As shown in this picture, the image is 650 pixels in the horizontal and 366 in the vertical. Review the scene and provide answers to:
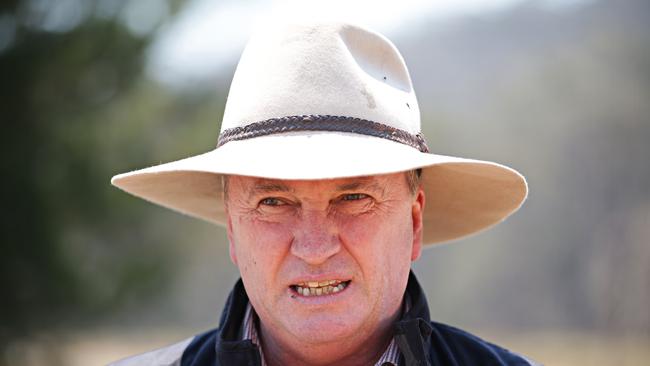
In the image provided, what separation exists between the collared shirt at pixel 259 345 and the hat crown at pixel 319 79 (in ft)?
2.02

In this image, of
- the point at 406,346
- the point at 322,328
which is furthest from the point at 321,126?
the point at 406,346

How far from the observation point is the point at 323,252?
6.54ft

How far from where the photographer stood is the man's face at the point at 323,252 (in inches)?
80.0

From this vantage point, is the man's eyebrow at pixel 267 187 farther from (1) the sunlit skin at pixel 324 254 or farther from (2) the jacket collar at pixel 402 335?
(2) the jacket collar at pixel 402 335

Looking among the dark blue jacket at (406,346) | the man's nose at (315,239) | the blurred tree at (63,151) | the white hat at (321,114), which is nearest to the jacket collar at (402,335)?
the dark blue jacket at (406,346)

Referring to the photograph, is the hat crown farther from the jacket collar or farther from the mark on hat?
the jacket collar

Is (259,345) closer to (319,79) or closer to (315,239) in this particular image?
(315,239)

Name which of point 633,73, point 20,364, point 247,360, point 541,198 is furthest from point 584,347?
point 247,360

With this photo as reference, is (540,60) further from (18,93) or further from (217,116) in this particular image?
(18,93)

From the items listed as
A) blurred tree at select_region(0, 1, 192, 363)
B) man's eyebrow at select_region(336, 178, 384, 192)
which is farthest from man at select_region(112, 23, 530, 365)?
blurred tree at select_region(0, 1, 192, 363)

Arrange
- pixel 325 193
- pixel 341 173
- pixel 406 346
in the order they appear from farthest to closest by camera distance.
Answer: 1. pixel 406 346
2. pixel 325 193
3. pixel 341 173

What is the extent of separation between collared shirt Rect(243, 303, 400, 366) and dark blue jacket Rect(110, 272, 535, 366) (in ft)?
0.08

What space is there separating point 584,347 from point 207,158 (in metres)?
16.9

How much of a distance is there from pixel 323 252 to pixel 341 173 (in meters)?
0.23
